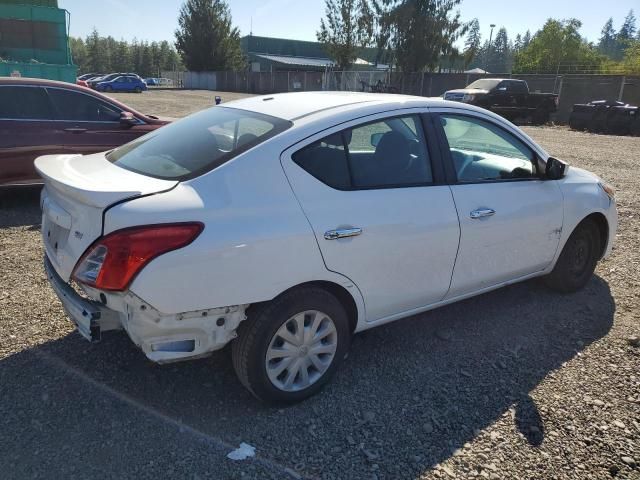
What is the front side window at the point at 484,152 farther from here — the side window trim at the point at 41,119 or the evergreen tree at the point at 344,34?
the evergreen tree at the point at 344,34

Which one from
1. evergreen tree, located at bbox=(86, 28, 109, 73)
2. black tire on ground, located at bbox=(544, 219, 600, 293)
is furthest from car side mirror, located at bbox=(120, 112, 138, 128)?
evergreen tree, located at bbox=(86, 28, 109, 73)

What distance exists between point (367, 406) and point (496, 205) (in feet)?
5.26

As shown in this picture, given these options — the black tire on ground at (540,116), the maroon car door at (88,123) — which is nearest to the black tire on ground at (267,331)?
the maroon car door at (88,123)

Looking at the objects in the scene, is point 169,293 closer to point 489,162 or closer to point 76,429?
point 76,429

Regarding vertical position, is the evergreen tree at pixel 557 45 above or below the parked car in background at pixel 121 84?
above

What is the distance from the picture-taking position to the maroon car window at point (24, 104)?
→ 6.15 metres

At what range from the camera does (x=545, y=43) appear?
75500 mm

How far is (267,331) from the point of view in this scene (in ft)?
8.54

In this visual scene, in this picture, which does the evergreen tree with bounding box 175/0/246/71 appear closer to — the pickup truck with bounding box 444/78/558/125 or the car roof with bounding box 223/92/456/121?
the pickup truck with bounding box 444/78/558/125

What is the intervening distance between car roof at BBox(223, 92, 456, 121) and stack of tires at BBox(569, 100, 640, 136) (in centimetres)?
2104

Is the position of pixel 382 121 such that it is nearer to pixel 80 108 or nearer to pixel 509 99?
pixel 80 108

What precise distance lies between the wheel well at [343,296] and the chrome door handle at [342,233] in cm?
26

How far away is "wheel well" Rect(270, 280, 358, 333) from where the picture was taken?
277 cm

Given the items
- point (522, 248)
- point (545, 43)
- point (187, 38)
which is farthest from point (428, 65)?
point (545, 43)
